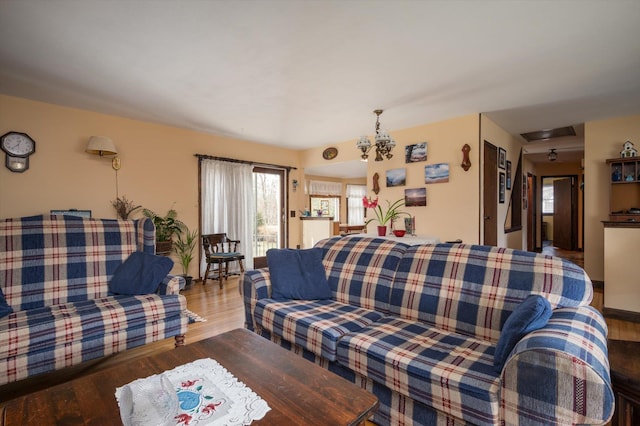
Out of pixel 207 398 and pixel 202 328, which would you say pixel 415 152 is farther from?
pixel 207 398

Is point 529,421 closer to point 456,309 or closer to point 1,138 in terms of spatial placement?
point 456,309

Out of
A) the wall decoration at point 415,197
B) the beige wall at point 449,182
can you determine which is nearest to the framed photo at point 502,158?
the beige wall at point 449,182

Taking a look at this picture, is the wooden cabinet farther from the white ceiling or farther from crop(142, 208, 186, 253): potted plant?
crop(142, 208, 186, 253): potted plant

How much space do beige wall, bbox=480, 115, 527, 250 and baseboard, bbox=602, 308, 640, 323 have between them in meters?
1.51

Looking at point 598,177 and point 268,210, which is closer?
point 598,177

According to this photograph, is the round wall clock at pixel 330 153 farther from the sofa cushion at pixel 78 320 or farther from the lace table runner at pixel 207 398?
the lace table runner at pixel 207 398

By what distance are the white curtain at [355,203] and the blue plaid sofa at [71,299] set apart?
7.53 metres

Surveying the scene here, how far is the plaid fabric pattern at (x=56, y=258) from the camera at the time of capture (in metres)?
2.14

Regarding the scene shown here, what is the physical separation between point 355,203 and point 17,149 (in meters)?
7.94

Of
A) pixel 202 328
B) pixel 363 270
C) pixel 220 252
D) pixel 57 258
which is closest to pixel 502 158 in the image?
pixel 363 270

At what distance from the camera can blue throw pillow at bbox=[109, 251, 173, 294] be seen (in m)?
2.35

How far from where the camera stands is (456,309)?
1.74 m

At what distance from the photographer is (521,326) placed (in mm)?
1248

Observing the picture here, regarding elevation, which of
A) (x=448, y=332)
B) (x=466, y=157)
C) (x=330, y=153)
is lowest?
A: (x=448, y=332)
